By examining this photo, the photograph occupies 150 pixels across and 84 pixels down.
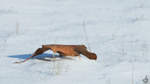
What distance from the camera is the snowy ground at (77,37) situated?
374cm

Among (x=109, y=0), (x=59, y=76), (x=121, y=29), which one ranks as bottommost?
(x=59, y=76)

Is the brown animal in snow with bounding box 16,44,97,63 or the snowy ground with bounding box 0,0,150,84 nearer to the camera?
the snowy ground with bounding box 0,0,150,84

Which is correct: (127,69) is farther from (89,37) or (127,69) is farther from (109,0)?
(109,0)

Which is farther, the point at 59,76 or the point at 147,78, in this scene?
the point at 59,76

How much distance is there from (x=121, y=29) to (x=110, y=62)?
1.70 meters

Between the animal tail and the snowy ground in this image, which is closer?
the snowy ground

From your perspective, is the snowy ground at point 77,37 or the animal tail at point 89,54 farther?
the animal tail at point 89,54

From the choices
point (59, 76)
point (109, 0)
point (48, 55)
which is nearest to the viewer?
point (59, 76)

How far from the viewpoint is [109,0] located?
779cm

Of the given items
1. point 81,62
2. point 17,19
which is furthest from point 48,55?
point 17,19

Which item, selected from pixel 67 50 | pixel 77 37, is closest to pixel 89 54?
pixel 67 50

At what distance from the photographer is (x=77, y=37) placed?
544 cm

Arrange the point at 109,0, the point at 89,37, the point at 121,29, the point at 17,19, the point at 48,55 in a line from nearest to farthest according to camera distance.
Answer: the point at 48,55 < the point at 89,37 < the point at 121,29 < the point at 17,19 < the point at 109,0

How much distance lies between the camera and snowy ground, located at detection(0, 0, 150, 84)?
3736 mm
